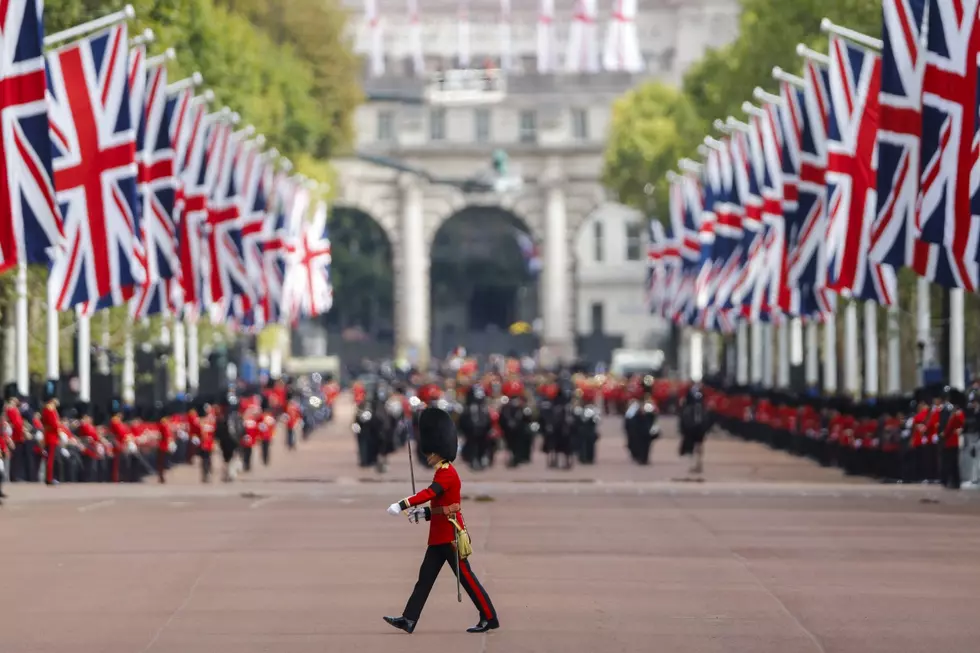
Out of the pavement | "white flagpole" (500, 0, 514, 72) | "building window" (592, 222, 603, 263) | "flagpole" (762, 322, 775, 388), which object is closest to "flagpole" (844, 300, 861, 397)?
the pavement

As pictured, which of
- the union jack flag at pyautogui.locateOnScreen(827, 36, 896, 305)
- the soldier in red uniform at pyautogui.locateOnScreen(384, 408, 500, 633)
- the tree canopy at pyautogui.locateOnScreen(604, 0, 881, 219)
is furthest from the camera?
the tree canopy at pyautogui.locateOnScreen(604, 0, 881, 219)

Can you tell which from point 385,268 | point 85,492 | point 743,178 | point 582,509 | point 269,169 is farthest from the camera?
point 385,268

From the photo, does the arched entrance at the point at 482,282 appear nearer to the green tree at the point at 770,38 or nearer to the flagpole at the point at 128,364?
the green tree at the point at 770,38

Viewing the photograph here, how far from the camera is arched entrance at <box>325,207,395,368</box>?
138 metres

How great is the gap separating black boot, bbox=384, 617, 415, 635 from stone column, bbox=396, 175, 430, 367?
115m

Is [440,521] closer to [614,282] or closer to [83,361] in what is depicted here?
[83,361]

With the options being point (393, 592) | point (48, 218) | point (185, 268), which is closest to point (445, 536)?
point (393, 592)

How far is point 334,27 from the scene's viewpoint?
99.0 m

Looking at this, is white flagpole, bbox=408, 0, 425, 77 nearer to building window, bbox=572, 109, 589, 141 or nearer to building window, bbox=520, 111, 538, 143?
building window, bbox=520, 111, 538, 143

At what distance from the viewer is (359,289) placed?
459 feet

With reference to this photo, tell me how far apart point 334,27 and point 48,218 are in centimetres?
6678

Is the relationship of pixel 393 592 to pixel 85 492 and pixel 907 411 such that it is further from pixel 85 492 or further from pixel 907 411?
pixel 907 411

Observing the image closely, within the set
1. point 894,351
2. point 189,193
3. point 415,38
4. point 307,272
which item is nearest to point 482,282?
point 415,38

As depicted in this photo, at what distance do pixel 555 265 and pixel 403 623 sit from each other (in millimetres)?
116603
